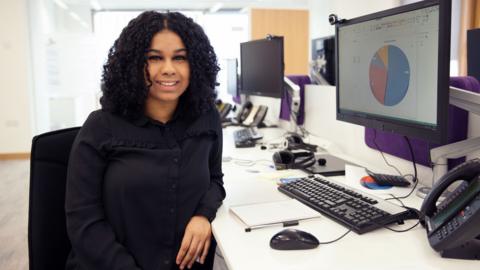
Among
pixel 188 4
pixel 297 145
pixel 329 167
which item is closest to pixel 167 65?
pixel 329 167

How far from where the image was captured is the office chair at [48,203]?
108cm

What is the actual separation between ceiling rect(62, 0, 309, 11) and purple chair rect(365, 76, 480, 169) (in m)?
5.52

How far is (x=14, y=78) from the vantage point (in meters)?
5.20

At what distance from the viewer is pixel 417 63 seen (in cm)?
108

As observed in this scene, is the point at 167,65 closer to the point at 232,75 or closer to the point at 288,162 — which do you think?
the point at 288,162

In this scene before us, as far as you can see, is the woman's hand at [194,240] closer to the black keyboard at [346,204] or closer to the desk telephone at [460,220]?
the black keyboard at [346,204]

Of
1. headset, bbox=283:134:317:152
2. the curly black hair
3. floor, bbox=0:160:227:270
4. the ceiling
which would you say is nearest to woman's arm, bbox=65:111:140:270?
the curly black hair

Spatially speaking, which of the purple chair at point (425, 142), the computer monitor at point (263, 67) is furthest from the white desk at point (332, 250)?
the computer monitor at point (263, 67)

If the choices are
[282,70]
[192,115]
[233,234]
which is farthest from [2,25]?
[233,234]

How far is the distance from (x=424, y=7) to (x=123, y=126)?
81cm

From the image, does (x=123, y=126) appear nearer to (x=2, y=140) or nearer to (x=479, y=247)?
(x=479, y=247)

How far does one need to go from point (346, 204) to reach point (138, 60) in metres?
0.66

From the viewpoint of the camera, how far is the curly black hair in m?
1.12

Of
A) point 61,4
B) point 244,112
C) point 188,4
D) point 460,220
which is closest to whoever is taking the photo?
point 460,220
